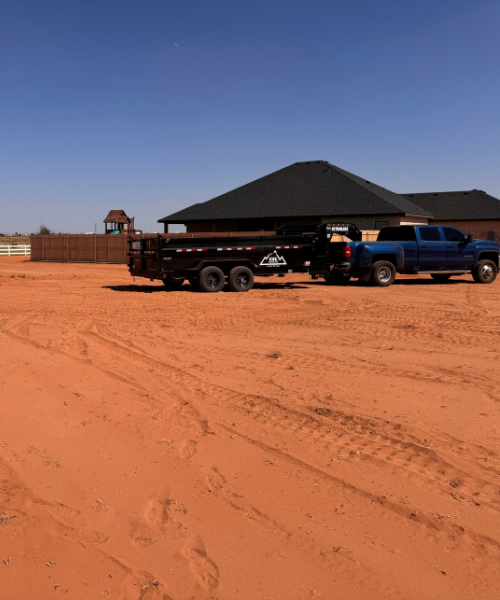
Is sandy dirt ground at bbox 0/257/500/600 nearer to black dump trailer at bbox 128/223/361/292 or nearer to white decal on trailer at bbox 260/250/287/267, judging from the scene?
black dump trailer at bbox 128/223/361/292

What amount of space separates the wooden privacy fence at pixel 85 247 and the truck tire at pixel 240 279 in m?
16.1

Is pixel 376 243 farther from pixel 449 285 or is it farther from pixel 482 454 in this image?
pixel 482 454

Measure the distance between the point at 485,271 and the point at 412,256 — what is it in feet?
10.9

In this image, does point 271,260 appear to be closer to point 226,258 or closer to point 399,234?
point 226,258

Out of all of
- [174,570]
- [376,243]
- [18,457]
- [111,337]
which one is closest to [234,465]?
[174,570]

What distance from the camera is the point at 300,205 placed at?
35.0m

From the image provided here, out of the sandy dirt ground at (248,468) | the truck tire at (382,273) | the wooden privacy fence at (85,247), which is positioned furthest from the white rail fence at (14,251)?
the sandy dirt ground at (248,468)

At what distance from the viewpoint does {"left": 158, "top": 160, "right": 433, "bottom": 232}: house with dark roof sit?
33.2m

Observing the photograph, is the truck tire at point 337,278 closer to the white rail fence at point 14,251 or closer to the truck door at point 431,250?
the truck door at point 431,250

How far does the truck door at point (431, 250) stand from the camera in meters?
18.5

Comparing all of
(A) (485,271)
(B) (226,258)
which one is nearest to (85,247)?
(B) (226,258)

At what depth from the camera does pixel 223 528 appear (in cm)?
351

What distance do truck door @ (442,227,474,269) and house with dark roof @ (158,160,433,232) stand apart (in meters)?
13.2

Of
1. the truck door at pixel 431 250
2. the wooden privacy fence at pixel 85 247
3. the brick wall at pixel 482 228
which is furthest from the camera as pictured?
the brick wall at pixel 482 228
